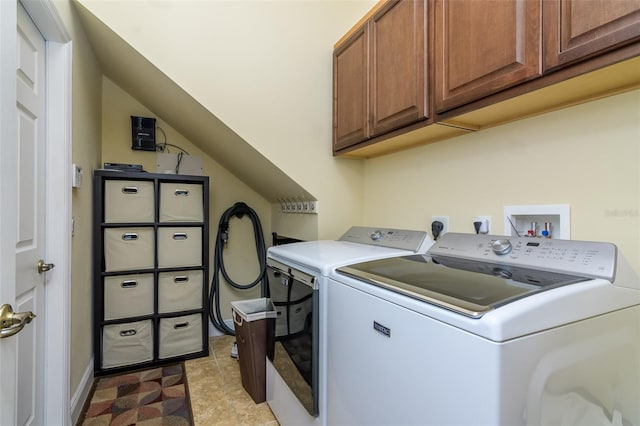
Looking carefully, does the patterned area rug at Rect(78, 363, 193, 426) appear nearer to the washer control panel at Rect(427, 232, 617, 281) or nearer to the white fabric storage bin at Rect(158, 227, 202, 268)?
the white fabric storage bin at Rect(158, 227, 202, 268)

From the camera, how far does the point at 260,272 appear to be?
10.4 ft

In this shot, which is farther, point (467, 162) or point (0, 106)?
point (467, 162)

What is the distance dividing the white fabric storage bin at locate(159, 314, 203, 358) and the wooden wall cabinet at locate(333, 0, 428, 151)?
1781mm

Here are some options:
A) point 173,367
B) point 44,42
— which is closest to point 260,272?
point 173,367

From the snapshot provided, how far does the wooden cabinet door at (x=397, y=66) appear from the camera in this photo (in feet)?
4.74

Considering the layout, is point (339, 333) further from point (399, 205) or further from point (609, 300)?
point (399, 205)

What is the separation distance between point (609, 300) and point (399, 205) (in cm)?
123

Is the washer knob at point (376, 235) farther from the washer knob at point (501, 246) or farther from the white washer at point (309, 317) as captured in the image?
the washer knob at point (501, 246)

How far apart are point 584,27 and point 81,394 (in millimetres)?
2839

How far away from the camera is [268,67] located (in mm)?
2098

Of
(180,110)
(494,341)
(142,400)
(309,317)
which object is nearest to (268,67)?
(180,110)

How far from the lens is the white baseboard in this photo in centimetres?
169

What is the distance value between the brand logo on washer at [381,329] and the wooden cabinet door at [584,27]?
3.13ft

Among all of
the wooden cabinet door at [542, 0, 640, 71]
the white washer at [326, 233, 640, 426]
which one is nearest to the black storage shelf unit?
the white washer at [326, 233, 640, 426]
